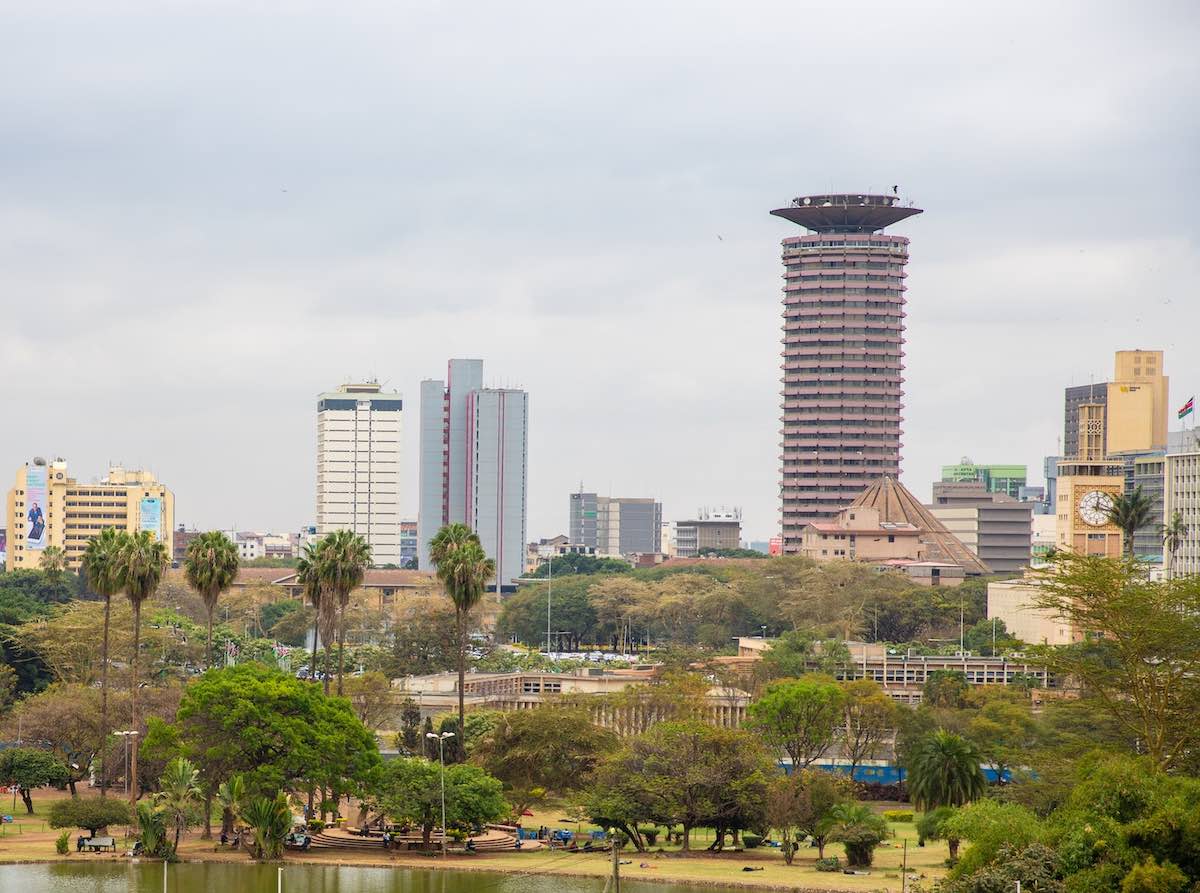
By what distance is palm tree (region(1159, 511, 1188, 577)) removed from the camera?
134 m

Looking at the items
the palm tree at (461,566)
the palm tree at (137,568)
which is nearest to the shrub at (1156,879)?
the palm tree at (461,566)

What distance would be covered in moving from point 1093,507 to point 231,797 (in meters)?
87.0

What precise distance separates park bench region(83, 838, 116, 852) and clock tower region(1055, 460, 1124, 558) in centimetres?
8745

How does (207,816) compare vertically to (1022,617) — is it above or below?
below

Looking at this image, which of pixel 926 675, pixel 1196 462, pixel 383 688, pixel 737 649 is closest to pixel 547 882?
pixel 383 688

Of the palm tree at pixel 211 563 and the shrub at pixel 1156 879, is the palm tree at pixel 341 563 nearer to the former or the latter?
the palm tree at pixel 211 563

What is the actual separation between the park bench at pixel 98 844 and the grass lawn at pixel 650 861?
494mm

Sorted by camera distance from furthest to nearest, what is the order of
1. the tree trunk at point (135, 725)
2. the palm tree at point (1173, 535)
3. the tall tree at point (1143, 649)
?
the palm tree at point (1173, 535) < the tree trunk at point (135, 725) < the tall tree at point (1143, 649)

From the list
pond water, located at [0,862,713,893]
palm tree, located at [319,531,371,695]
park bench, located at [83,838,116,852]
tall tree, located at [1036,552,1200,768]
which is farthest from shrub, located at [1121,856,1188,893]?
palm tree, located at [319,531,371,695]

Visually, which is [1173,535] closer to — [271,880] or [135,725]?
[135,725]

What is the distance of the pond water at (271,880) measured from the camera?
74.3 metres

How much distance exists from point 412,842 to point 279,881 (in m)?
14.3

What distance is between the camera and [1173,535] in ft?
438

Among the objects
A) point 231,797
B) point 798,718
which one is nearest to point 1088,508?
point 798,718
